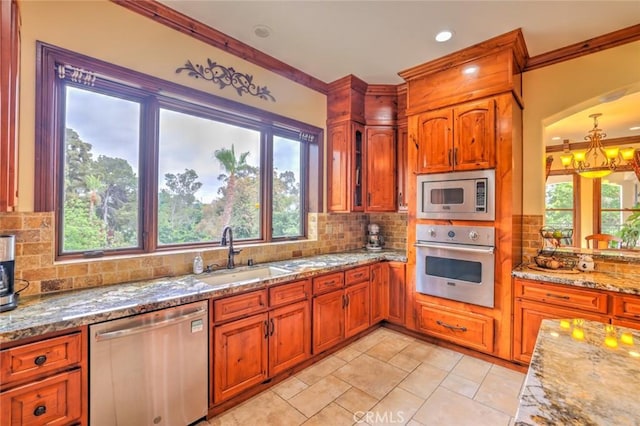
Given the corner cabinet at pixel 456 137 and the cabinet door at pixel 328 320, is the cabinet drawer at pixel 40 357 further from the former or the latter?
the corner cabinet at pixel 456 137

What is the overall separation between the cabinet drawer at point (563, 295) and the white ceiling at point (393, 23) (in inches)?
67.5

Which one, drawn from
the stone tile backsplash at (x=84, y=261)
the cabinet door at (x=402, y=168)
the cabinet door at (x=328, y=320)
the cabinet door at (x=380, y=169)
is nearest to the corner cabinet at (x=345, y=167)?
the cabinet door at (x=380, y=169)

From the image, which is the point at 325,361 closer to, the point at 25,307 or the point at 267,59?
the point at 25,307

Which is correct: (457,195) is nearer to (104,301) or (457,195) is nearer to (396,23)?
(396,23)

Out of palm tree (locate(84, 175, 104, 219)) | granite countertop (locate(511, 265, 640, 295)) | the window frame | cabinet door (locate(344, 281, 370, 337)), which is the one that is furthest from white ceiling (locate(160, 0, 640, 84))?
the window frame

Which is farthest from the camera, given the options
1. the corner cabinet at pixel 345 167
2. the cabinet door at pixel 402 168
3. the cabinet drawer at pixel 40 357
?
the cabinet door at pixel 402 168

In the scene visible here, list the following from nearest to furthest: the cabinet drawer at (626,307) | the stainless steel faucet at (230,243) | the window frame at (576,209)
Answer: the cabinet drawer at (626,307)
the stainless steel faucet at (230,243)
the window frame at (576,209)

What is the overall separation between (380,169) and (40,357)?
3.42 m

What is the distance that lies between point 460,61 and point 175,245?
3.17 meters

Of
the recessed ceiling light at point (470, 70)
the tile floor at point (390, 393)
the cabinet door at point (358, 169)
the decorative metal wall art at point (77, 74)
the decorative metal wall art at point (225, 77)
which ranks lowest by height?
the tile floor at point (390, 393)

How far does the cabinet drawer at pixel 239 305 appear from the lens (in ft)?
6.68

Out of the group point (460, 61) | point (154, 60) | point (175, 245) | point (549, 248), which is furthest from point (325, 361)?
point (460, 61)

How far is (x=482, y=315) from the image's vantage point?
2820 mm

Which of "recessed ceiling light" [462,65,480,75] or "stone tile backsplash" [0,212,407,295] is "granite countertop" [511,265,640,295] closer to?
"recessed ceiling light" [462,65,480,75]
